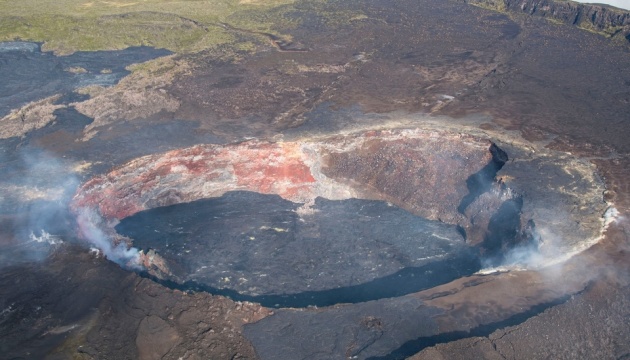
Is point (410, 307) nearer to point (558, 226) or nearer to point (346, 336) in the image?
point (346, 336)

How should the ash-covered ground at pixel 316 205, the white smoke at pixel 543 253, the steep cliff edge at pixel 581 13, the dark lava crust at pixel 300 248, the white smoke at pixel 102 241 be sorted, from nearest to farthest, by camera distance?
the ash-covered ground at pixel 316 205, the white smoke at pixel 543 253, the dark lava crust at pixel 300 248, the white smoke at pixel 102 241, the steep cliff edge at pixel 581 13

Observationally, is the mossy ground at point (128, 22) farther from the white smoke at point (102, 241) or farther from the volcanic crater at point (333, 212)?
the white smoke at point (102, 241)

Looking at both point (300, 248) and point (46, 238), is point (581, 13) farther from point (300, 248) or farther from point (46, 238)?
point (46, 238)

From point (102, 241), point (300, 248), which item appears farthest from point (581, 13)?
point (102, 241)

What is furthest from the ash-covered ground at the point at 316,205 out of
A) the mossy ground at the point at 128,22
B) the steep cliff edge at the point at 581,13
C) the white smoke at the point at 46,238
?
the steep cliff edge at the point at 581,13

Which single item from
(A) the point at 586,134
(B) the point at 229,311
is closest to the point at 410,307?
(B) the point at 229,311
